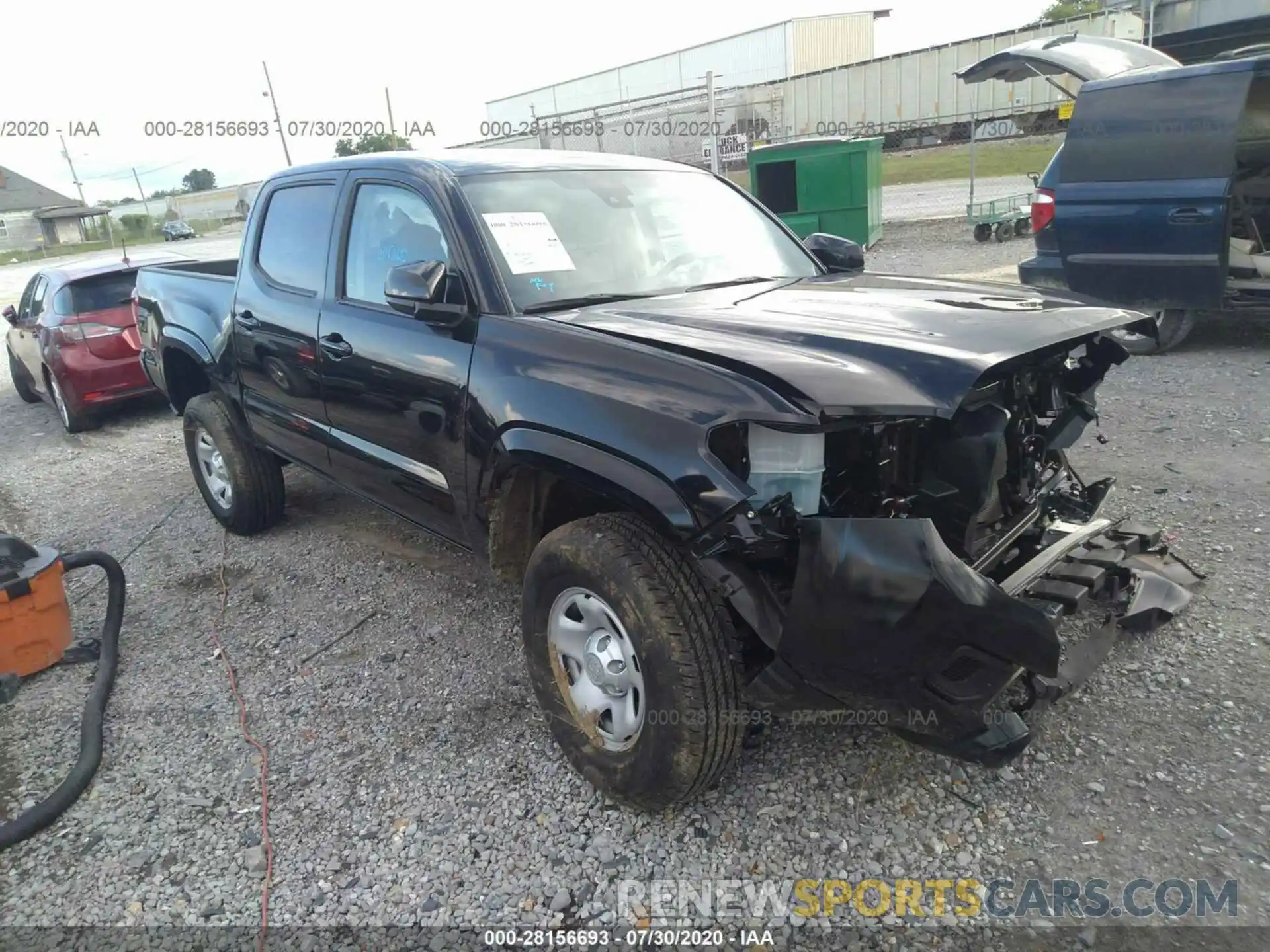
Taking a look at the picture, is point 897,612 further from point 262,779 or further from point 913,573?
point 262,779

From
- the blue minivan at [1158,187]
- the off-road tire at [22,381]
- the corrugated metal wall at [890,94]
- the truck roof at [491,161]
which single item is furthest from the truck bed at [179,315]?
the corrugated metal wall at [890,94]

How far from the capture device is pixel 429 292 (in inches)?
112

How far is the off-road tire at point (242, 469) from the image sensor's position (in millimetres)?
4906

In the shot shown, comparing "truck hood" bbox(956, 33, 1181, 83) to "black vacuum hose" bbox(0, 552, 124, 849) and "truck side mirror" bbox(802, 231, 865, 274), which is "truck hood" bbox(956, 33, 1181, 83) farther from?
"black vacuum hose" bbox(0, 552, 124, 849)

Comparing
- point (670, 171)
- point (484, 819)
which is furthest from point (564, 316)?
point (484, 819)

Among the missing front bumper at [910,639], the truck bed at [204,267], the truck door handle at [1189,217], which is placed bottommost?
the missing front bumper at [910,639]

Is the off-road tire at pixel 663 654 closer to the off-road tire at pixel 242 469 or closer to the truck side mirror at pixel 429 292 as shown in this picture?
the truck side mirror at pixel 429 292

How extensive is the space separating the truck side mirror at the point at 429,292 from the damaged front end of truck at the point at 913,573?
3.80 feet

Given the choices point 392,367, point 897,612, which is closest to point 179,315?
point 392,367

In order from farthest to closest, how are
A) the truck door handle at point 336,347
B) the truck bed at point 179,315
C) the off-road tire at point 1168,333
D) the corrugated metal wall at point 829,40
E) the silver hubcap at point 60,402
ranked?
1. the corrugated metal wall at point 829,40
2. the silver hubcap at point 60,402
3. the off-road tire at point 1168,333
4. the truck bed at point 179,315
5. the truck door handle at point 336,347

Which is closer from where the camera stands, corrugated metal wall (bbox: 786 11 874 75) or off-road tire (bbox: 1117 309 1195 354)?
off-road tire (bbox: 1117 309 1195 354)

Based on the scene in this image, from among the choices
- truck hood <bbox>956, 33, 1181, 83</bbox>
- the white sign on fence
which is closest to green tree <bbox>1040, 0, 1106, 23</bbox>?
the white sign on fence

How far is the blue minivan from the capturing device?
6.06 metres

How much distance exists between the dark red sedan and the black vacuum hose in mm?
4687
